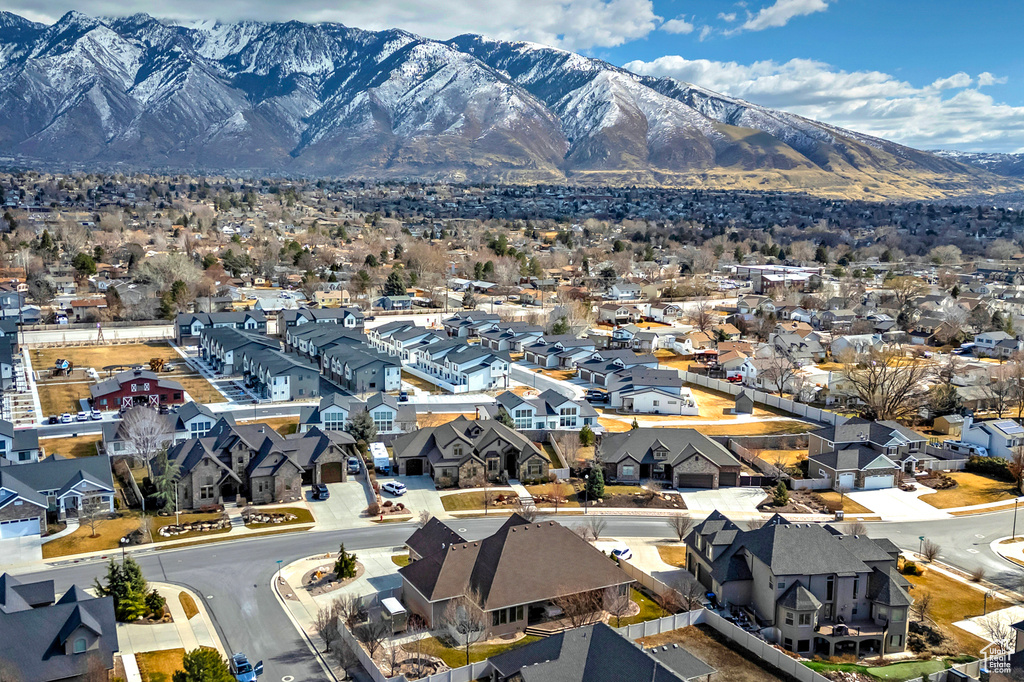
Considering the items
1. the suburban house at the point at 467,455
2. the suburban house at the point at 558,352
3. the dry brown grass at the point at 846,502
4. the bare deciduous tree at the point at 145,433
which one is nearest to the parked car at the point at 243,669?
the suburban house at the point at 467,455

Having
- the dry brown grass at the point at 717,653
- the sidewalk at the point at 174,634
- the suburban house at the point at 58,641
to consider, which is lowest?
the dry brown grass at the point at 717,653

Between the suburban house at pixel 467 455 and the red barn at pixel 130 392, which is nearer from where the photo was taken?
the suburban house at pixel 467 455

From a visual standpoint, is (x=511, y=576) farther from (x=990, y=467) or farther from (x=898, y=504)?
(x=990, y=467)

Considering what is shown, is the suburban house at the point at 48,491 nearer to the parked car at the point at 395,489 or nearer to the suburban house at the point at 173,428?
Answer: the suburban house at the point at 173,428

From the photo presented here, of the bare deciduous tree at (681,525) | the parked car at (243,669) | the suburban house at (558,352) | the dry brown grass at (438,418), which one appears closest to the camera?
the parked car at (243,669)

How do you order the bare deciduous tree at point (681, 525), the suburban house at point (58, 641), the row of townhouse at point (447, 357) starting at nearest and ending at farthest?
1. the suburban house at point (58, 641)
2. the bare deciduous tree at point (681, 525)
3. the row of townhouse at point (447, 357)

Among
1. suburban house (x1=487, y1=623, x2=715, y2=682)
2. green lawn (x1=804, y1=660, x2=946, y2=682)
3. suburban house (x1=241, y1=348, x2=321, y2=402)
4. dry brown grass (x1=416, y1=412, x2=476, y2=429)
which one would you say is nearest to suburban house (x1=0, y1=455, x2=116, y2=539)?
suburban house (x1=241, y1=348, x2=321, y2=402)
